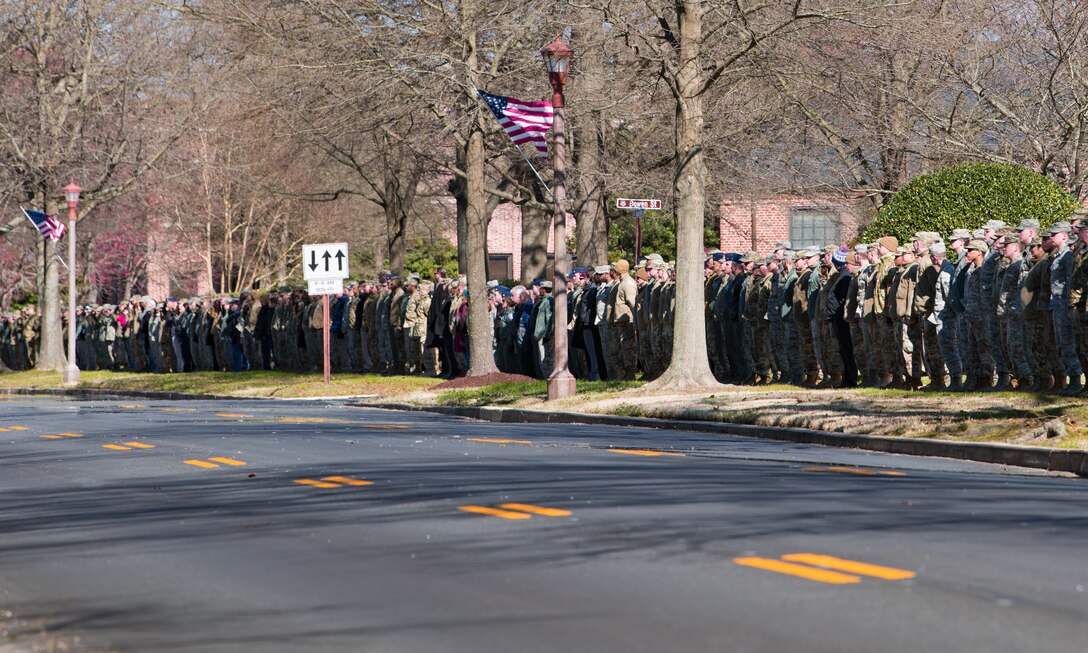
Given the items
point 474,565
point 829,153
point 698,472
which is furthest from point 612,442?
point 829,153

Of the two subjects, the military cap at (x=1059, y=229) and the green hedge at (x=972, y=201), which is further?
the green hedge at (x=972, y=201)

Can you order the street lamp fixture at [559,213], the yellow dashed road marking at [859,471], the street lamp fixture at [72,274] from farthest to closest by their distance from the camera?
the street lamp fixture at [72,274]
the street lamp fixture at [559,213]
the yellow dashed road marking at [859,471]

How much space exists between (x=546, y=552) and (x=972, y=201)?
17869 mm

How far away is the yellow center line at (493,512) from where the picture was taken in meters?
11.0

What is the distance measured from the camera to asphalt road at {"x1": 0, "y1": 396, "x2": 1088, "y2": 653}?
720 centimetres

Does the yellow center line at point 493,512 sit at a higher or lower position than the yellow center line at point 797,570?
lower

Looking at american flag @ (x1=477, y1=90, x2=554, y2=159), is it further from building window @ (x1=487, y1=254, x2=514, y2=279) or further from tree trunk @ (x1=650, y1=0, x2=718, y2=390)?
building window @ (x1=487, y1=254, x2=514, y2=279)

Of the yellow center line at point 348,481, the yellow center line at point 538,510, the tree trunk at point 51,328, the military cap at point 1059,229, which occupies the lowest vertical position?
the yellow center line at point 348,481

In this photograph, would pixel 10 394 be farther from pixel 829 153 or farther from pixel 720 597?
pixel 720 597

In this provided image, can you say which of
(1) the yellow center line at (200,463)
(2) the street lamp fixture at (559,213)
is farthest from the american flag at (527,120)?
(1) the yellow center line at (200,463)

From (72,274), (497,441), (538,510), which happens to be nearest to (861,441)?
(497,441)

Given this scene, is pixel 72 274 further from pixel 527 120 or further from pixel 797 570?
pixel 797 570

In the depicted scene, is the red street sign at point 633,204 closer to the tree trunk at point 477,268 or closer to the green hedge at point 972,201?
the green hedge at point 972,201

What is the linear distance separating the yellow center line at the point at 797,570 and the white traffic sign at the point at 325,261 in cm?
2629
